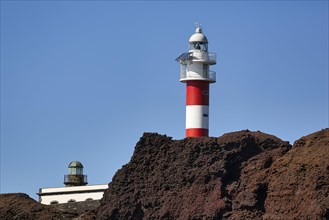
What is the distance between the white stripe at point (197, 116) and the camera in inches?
2128

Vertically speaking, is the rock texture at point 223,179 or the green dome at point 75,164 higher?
the green dome at point 75,164

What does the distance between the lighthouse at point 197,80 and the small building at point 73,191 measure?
6.51 m

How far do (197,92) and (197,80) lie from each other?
0.66 m

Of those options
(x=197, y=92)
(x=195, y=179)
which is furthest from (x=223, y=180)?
(x=197, y=92)

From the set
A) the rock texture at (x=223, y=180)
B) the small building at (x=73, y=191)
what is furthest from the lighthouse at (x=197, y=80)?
the rock texture at (x=223, y=180)

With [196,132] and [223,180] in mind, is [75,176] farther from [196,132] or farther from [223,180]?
[223,180]

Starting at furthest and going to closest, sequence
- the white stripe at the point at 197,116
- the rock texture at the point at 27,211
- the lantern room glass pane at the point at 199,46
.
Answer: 1. the lantern room glass pane at the point at 199,46
2. the white stripe at the point at 197,116
3. the rock texture at the point at 27,211

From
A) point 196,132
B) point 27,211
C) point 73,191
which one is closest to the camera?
point 27,211

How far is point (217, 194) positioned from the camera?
1602 inches

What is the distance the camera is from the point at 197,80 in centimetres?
5534

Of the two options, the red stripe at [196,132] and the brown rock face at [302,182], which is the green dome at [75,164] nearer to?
the red stripe at [196,132]

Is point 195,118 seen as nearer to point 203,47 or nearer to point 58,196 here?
point 203,47

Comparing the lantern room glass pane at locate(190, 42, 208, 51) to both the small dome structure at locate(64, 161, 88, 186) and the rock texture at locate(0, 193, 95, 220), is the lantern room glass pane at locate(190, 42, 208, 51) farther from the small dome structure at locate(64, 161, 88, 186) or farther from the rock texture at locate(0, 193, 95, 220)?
the small dome structure at locate(64, 161, 88, 186)

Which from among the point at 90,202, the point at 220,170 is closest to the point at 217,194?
the point at 220,170
